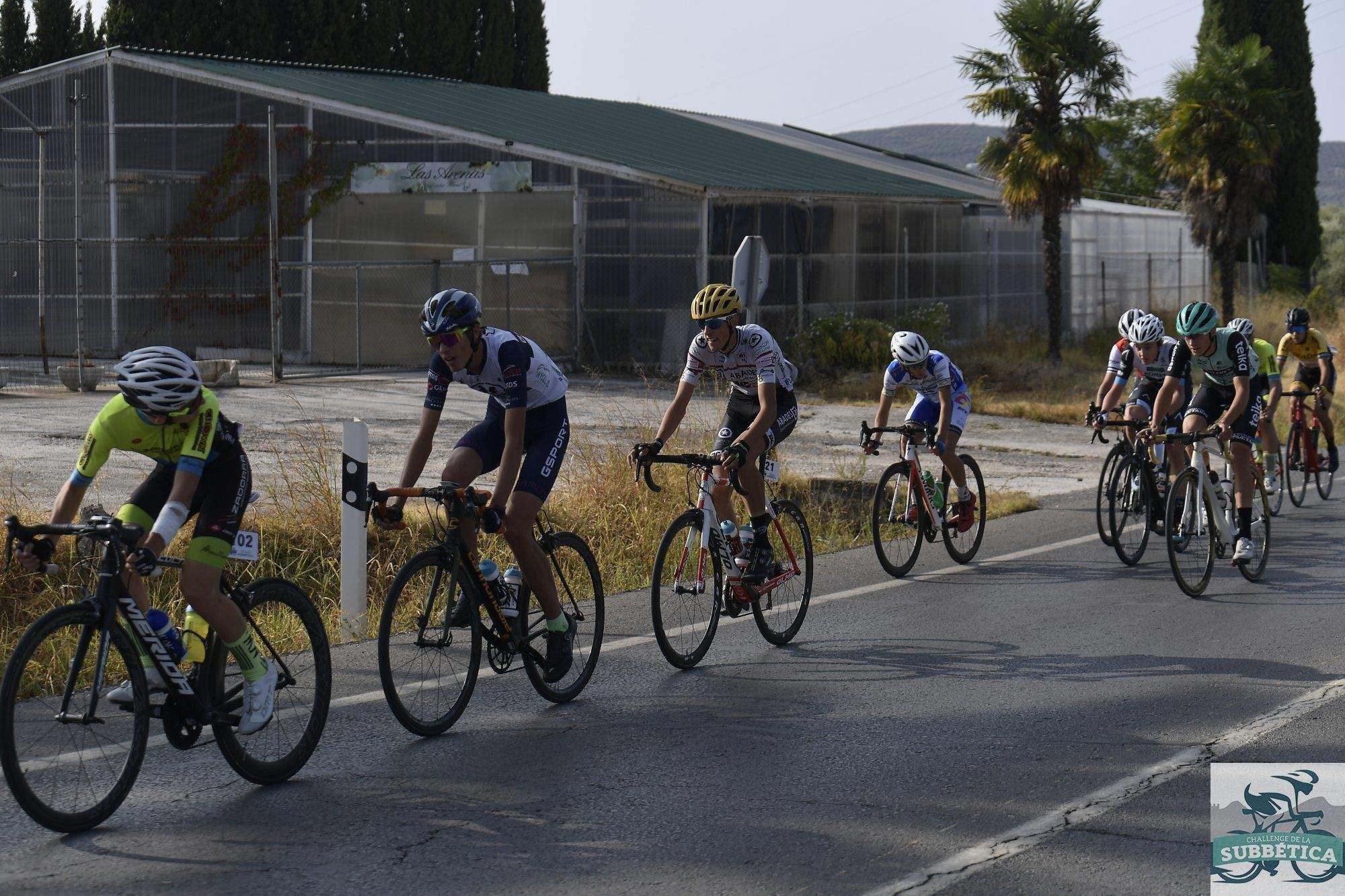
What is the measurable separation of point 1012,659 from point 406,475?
11.0 feet

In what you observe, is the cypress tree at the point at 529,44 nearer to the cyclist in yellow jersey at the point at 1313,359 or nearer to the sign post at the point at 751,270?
the sign post at the point at 751,270

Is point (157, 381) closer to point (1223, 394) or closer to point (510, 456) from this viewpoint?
point (510, 456)

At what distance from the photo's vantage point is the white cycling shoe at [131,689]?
529 cm

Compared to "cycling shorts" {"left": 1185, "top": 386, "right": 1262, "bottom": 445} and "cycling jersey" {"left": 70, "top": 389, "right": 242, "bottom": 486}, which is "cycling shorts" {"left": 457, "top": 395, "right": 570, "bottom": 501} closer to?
"cycling jersey" {"left": 70, "top": 389, "right": 242, "bottom": 486}

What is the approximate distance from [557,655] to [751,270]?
29.2 feet

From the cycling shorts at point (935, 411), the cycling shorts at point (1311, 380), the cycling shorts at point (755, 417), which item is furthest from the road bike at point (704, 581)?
the cycling shorts at point (1311, 380)

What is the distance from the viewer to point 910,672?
25.4ft

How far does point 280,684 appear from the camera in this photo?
19.3 feet

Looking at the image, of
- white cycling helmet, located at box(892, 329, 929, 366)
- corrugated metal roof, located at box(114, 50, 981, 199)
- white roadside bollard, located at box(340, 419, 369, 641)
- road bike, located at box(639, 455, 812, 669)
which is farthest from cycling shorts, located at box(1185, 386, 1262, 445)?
corrugated metal roof, located at box(114, 50, 981, 199)

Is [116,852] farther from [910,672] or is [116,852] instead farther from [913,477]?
[913,477]

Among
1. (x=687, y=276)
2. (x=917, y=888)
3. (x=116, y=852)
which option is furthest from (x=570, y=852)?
(x=687, y=276)

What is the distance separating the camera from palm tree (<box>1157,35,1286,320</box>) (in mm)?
37594
